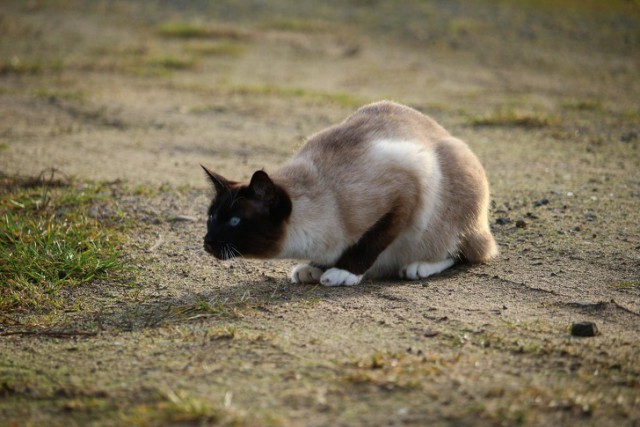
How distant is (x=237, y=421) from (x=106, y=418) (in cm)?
51

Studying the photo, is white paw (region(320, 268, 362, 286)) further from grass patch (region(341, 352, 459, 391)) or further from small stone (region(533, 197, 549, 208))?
small stone (region(533, 197, 549, 208))

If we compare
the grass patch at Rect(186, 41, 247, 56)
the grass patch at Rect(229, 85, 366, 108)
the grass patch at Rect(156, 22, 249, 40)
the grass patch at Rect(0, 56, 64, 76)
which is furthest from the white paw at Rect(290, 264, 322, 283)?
the grass patch at Rect(156, 22, 249, 40)

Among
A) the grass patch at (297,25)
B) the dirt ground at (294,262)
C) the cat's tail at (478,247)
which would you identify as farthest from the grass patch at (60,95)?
the cat's tail at (478,247)

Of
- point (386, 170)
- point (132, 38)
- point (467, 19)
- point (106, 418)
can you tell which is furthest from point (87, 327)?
point (467, 19)

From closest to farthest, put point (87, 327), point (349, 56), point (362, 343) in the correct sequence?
1. point (362, 343)
2. point (87, 327)
3. point (349, 56)

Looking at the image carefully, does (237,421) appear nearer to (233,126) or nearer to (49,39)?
(233,126)

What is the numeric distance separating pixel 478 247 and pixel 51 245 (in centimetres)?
257

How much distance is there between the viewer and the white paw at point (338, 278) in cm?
437

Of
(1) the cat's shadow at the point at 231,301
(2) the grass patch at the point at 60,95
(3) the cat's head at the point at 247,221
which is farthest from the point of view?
(2) the grass patch at the point at 60,95

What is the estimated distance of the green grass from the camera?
4.23 metres

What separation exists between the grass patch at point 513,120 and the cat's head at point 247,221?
14.9 ft

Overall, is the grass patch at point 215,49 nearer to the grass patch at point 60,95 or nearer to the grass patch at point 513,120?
the grass patch at point 60,95

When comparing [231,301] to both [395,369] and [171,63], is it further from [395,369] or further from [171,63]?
[171,63]

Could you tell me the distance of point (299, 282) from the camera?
452 cm
